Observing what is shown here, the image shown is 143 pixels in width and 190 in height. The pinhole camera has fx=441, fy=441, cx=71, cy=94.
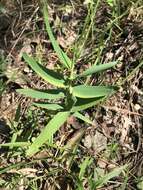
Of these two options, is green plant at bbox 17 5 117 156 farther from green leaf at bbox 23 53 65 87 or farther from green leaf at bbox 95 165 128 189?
green leaf at bbox 95 165 128 189

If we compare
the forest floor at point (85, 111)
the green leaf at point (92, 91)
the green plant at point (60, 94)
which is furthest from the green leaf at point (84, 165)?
the green leaf at point (92, 91)

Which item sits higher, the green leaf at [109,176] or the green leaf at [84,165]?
the green leaf at [84,165]

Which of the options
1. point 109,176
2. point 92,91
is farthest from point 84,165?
point 92,91

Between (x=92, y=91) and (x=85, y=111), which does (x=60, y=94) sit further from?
(x=85, y=111)

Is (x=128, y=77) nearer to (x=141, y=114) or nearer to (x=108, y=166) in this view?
(x=141, y=114)

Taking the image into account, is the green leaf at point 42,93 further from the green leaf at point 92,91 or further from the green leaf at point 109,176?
the green leaf at point 109,176

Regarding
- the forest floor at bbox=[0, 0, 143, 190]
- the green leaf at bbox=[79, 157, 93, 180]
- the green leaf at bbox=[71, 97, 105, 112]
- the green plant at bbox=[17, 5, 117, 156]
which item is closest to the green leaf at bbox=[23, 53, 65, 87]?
the green plant at bbox=[17, 5, 117, 156]

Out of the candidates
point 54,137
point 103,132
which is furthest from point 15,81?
point 103,132
